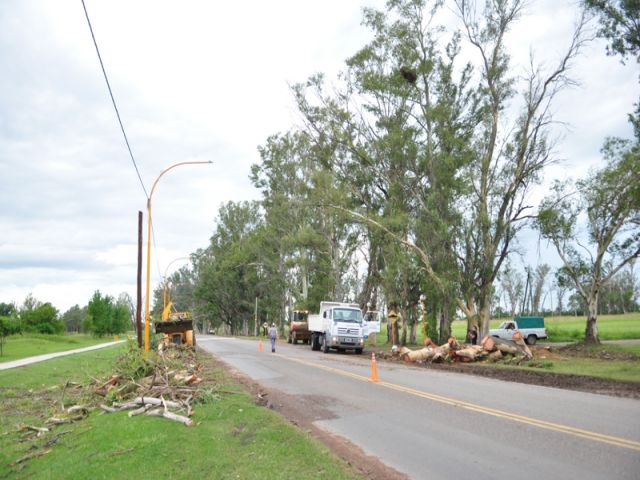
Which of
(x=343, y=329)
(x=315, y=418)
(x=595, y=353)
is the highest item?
(x=343, y=329)

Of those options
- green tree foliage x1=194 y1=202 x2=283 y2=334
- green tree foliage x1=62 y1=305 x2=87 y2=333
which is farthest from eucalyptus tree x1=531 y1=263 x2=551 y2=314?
green tree foliage x1=62 y1=305 x2=87 y2=333

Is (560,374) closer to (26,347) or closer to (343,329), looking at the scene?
(343,329)

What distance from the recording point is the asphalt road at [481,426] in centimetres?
660

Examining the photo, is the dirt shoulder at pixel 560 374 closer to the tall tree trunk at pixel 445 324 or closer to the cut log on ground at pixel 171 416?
the tall tree trunk at pixel 445 324

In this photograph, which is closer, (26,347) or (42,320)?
(26,347)

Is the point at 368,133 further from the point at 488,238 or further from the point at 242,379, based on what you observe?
the point at 242,379

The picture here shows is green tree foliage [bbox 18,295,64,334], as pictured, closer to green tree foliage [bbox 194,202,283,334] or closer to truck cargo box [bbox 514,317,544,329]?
green tree foliage [bbox 194,202,283,334]

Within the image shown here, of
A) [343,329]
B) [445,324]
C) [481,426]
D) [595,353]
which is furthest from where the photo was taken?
[445,324]

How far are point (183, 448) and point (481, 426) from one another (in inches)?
194

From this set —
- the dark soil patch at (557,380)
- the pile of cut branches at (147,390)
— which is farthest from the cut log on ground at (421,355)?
the pile of cut branches at (147,390)

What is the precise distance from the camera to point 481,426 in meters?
8.88

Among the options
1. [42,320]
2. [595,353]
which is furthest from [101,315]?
[595,353]

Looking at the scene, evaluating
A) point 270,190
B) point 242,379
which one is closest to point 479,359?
point 242,379

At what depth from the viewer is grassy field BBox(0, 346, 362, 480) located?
6.68 m
